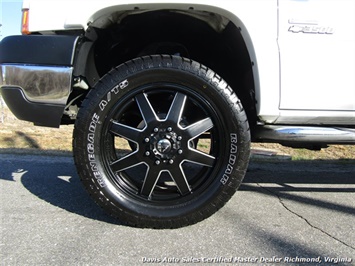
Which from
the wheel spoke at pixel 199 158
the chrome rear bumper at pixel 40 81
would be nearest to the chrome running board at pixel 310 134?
the wheel spoke at pixel 199 158

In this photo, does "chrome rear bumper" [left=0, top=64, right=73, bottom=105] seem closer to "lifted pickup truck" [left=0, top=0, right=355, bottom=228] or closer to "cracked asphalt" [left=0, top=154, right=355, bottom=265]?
"lifted pickup truck" [left=0, top=0, right=355, bottom=228]

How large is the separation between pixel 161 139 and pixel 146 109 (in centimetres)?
26

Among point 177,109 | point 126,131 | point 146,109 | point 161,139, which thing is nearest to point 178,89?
point 177,109

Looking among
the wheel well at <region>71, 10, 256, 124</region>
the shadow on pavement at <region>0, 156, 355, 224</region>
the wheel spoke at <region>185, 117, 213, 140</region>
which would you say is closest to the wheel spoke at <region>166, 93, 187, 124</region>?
the wheel spoke at <region>185, 117, 213, 140</region>

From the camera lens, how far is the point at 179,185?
2734mm

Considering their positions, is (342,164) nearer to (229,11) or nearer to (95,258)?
(229,11)

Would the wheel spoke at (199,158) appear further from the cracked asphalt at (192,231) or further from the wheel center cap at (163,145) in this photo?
the cracked asphalt at (192,231)

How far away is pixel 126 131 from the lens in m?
2.71

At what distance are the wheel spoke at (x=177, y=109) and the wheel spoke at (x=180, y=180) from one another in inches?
14.5

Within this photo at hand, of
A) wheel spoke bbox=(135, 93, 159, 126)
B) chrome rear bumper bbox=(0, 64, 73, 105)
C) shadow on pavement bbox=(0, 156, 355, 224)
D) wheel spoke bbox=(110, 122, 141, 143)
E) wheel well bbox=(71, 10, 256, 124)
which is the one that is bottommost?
shadow on pavement bbox=(0, 156, 355, 224)

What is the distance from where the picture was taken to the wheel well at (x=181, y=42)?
9.39 ft

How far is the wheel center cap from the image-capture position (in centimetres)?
264

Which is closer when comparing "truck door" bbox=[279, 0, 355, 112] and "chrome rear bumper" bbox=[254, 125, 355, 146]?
"truck door" bbox=[279, 0, 355, 112]

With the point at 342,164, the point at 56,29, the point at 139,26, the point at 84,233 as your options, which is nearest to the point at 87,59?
the point at 56,29
